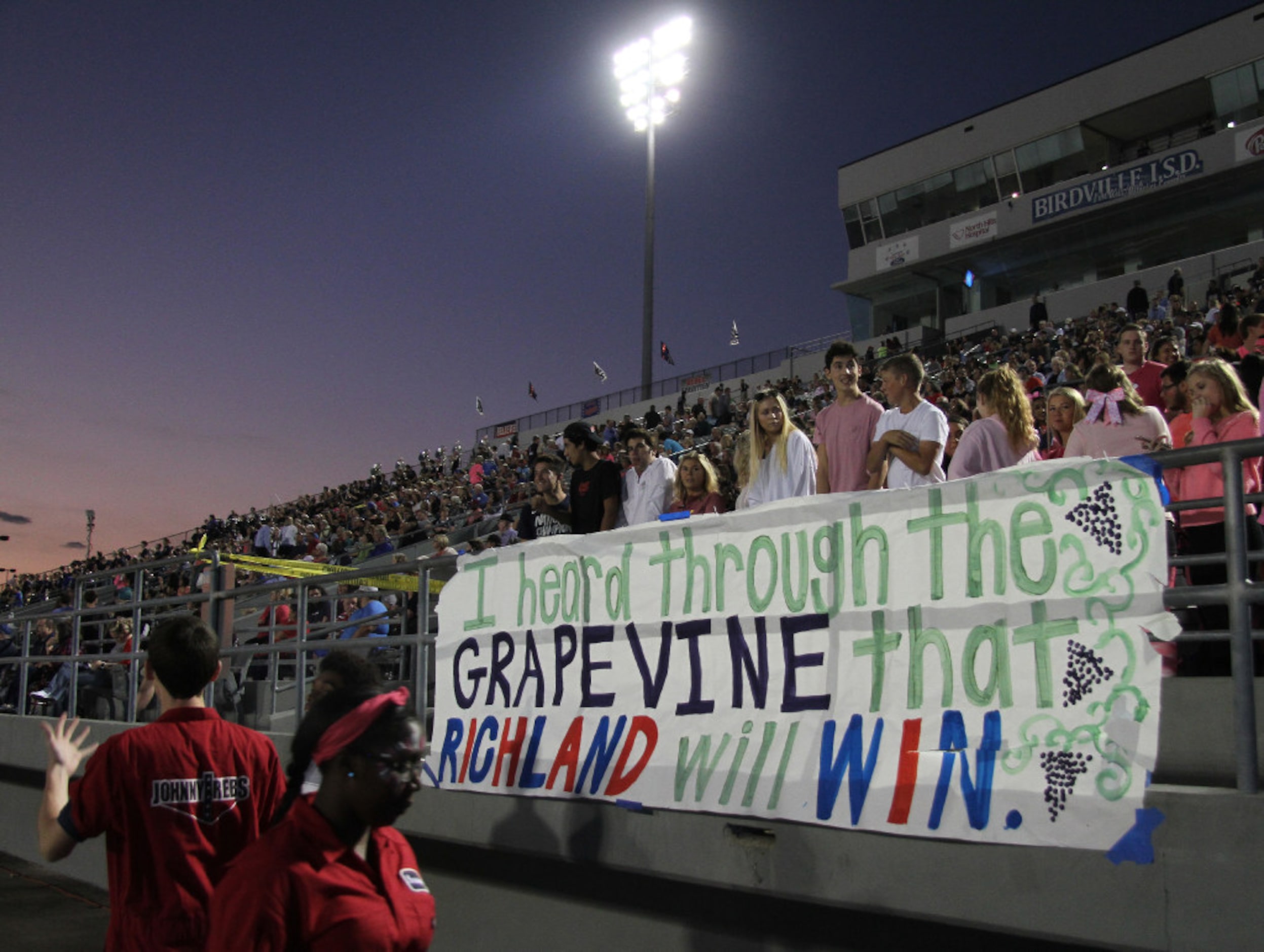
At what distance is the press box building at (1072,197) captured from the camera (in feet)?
104

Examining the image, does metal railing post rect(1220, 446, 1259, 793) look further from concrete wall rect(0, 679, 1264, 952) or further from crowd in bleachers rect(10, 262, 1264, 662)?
crowd in bleachers rect(10, 262, 1264, 662)

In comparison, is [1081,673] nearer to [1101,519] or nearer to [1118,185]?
[1101,519]

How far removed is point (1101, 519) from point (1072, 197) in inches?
1401

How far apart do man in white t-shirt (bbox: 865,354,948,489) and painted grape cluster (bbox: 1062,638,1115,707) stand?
2.13 m

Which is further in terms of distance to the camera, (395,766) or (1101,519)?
(1101,519)

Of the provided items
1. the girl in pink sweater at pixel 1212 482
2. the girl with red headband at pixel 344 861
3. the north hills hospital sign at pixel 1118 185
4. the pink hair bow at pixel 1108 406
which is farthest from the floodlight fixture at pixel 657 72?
the girl with red headband at pixel 344 861

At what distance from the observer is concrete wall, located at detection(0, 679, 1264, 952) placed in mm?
2855

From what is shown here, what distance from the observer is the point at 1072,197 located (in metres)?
35.0

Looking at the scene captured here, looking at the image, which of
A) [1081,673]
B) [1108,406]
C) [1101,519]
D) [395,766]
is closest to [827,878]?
[1081,673]

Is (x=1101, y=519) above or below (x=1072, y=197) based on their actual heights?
below

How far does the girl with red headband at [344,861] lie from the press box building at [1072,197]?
28.6 meters

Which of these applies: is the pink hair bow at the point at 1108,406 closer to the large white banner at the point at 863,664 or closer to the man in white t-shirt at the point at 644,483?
the large white banner at the point at 863,664

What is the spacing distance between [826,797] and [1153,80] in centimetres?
3758

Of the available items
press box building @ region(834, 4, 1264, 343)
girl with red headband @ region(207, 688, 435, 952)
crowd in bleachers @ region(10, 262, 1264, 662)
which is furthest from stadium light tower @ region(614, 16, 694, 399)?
girl with red headband @ region(207, 688, 435, 952)
